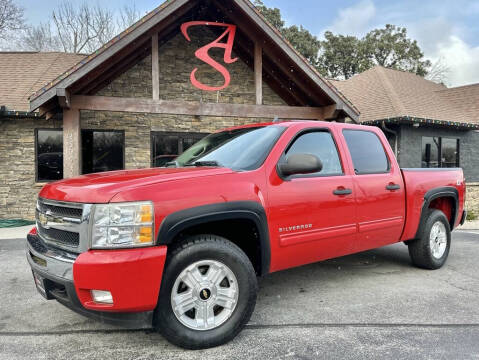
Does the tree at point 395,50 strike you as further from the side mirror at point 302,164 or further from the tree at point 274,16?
the side mirror at point 302,164

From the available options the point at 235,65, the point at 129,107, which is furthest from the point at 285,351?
the point at 235,65

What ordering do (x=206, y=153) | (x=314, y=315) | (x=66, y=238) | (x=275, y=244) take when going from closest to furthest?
1. (x=66, y=238)
2. (x=275, y=244)
3. (x=314, y=315)
4. (x=206, y=153)

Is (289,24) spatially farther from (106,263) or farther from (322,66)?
(106,263)

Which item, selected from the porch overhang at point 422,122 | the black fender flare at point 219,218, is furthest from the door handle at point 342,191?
the porch overhang at point 422,122

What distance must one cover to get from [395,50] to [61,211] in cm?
3443

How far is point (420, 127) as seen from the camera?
14.6 meters

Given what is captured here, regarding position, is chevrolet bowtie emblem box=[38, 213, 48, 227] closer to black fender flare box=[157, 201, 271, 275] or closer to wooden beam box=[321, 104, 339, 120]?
black fender flare box=[157, 201, 271, 275]

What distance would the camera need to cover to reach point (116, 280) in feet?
8.32

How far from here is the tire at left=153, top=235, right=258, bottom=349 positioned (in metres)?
2.76

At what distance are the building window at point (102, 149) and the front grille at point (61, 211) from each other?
831 cm

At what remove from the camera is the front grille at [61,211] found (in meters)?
2.76

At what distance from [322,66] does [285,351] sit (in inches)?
1282

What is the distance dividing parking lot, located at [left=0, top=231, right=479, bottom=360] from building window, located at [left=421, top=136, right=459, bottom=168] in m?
11.1

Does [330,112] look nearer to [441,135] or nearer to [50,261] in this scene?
[441,135]
